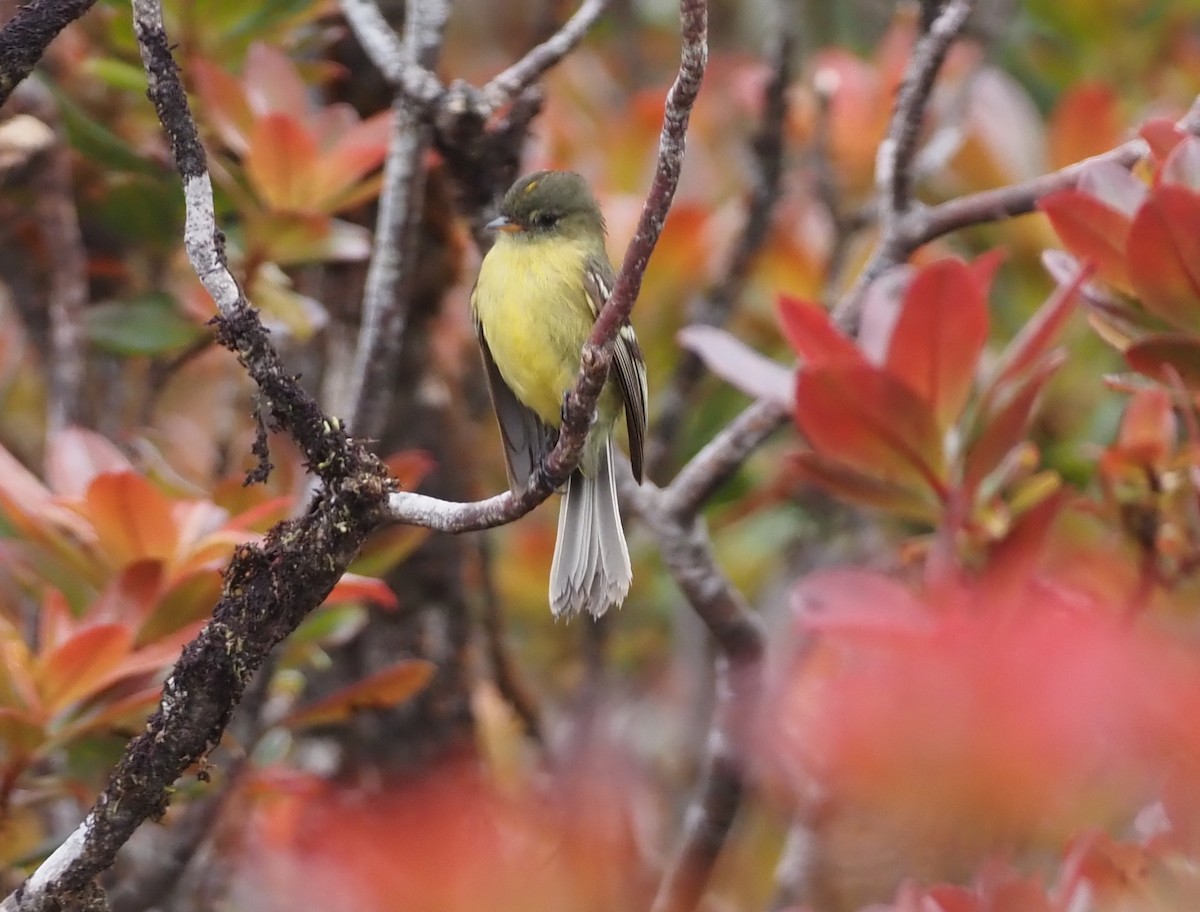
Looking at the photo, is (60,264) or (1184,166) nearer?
(1184,166)

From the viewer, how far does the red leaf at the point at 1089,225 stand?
5.81ft

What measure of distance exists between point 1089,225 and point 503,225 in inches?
45.2

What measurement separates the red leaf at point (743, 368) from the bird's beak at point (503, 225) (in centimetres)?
51

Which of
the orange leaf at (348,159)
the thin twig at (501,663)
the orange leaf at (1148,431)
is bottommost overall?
the thin twig at (501,663)

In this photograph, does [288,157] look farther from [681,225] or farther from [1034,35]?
[1034,35]

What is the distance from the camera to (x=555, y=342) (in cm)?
272

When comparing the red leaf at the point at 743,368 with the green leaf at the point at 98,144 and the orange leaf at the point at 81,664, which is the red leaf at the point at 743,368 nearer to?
the orange leaf at the point at 81,664

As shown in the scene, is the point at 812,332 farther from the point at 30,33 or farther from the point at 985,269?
the point at 30,33

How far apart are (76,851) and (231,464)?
183 centimetres

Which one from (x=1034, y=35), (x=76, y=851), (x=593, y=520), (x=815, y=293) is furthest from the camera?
(x=1034, y=35)

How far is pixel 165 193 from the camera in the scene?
8.50 feet

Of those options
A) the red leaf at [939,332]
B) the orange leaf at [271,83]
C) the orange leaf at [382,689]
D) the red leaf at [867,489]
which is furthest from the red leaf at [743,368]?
the orange leaf at [271,83]

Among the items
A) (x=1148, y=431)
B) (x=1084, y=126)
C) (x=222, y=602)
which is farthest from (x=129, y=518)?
(x=1084, y=126)

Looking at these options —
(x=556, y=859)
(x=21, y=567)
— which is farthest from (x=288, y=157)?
(x=556, y=859)
